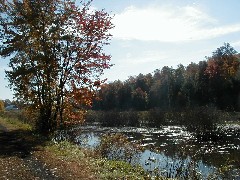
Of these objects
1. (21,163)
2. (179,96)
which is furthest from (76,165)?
(179,96)

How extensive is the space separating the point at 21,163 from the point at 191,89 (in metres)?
71.3

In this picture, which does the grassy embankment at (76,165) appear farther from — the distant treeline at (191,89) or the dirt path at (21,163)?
the distant treeline at (191,89)

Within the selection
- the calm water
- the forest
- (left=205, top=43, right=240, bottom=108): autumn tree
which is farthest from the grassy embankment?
(left=205, top=43, right=240, bottom=108): autumn tree

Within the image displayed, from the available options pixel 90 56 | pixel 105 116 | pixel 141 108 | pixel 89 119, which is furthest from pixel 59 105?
pixel 141 108

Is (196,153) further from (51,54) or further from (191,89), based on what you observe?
(191,89)

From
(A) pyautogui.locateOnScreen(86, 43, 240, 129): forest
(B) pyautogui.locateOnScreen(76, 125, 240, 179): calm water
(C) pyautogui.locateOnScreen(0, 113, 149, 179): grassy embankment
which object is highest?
(A) pyautogui.locateOnScreen(86, 43, 240, 129): forest

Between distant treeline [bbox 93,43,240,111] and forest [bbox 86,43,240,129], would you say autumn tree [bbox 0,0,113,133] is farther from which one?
distant treeline [bbox 93,43,240,111]

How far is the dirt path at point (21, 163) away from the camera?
1235cm

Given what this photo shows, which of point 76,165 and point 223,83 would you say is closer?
point 76,165

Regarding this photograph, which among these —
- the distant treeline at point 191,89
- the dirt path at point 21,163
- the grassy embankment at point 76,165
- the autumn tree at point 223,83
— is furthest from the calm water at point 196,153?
the autumn tree at point 223,83

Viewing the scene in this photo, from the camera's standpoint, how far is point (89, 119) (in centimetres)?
7169

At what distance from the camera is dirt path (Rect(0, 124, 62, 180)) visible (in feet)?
40.5

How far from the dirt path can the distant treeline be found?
152 feet

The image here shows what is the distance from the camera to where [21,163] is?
1423 cm
